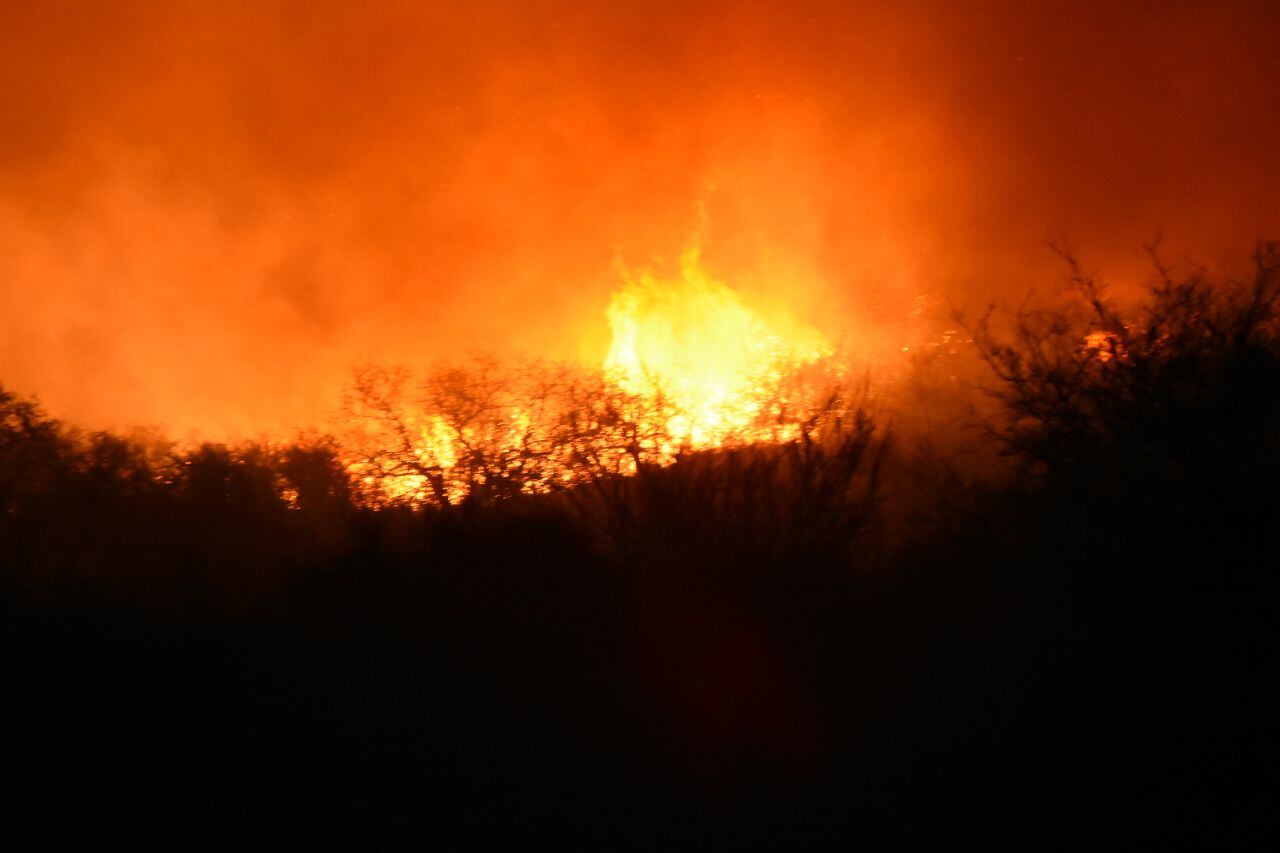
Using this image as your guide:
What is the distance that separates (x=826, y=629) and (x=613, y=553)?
9.00ft

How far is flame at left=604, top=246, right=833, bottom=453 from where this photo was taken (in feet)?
72.2

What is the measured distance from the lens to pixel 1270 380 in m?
12.2

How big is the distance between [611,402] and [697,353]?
637cm

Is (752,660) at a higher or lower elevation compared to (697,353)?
lower

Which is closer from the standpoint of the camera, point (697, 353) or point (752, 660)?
point (752, 660)

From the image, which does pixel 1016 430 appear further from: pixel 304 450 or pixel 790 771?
pixel 304 450

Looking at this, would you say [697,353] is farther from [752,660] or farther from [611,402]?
[752,660]

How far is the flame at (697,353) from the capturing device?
72.2 feet

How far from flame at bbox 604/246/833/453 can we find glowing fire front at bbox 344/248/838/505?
0.05 metres

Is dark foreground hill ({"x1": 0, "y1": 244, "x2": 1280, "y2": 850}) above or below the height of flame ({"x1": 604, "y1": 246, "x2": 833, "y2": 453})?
below

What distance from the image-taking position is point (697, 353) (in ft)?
94.2

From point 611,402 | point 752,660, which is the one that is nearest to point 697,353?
point 611,402

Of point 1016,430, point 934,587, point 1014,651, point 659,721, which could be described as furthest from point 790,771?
point 1016,430

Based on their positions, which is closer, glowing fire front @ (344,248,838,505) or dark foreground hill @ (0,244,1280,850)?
dark foreground hill @ (0,244,1280,850)
